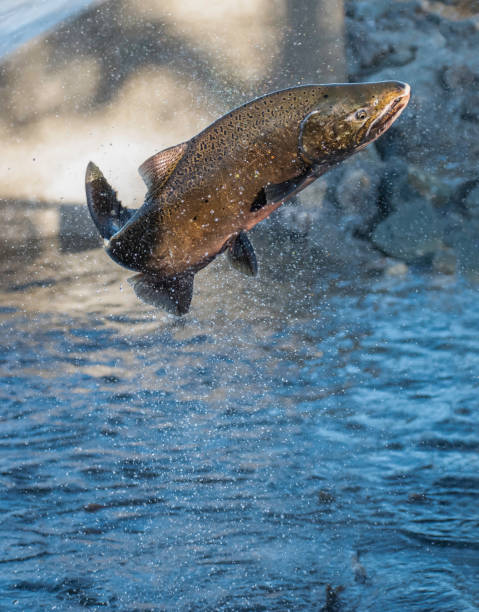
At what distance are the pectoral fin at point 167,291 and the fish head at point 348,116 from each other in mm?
505

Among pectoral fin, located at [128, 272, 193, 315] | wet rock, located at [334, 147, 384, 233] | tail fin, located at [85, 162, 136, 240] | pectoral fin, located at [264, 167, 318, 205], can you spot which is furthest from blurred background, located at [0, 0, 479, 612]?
pectoral fin, located at [264, 167, 318, 205]

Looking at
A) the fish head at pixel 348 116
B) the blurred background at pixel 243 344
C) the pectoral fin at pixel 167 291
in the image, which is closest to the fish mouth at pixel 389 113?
the fish head at pixel 348 116

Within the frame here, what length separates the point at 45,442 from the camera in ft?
13.6

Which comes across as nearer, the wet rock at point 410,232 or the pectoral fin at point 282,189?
the pectoral fin at point 282,189

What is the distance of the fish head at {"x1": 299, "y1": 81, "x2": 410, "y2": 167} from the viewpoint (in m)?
1.43

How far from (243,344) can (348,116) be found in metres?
2.46

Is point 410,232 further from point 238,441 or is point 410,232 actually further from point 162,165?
point 162,165

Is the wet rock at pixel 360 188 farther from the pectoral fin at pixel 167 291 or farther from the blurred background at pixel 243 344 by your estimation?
the pectoral fin at pixel 167 291

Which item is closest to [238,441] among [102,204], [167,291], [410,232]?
[410,232]

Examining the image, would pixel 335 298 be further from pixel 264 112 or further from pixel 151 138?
pixel 264 112

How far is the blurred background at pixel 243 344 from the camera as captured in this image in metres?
3.33

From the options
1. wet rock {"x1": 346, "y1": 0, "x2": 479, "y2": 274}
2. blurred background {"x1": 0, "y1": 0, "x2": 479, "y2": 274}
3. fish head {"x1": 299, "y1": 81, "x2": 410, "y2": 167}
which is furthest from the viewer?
wet rock {"x1": 346, "y1": 0, "x2": 479, "y2": 274}

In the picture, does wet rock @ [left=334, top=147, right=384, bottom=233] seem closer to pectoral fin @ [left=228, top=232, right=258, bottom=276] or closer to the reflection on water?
the reflection on water

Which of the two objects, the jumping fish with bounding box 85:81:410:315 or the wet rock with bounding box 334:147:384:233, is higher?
the jumping fish with bounding box 85:81:410:315
